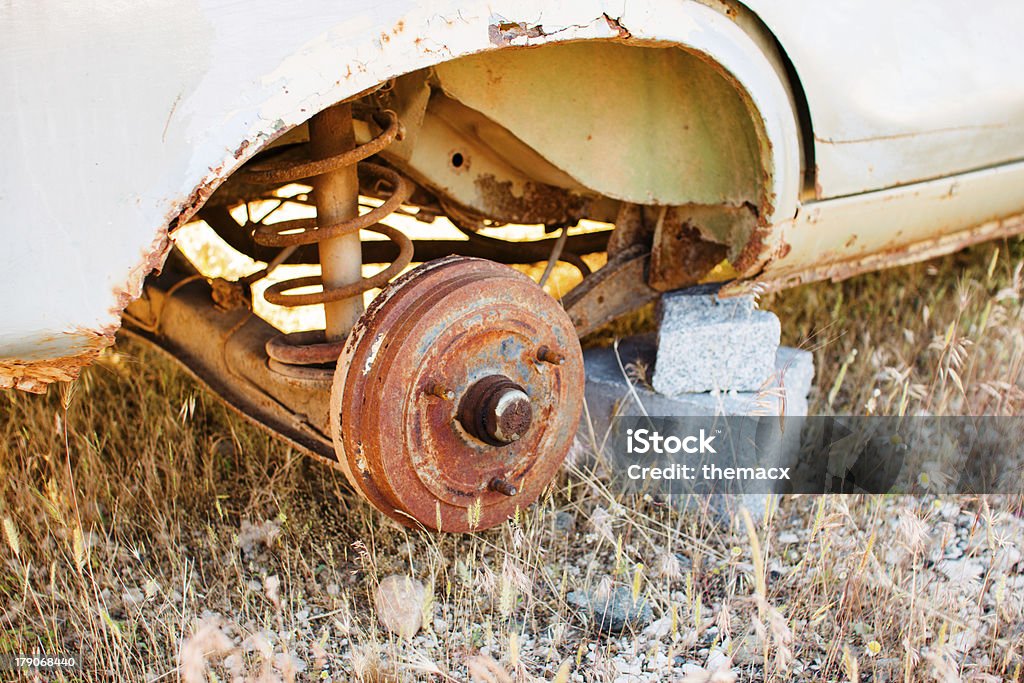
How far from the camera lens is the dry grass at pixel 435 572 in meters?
1.84

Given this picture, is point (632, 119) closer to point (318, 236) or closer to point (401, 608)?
point (318, 236)

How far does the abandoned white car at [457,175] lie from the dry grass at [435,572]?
0.89 feet

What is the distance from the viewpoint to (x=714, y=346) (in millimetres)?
2504

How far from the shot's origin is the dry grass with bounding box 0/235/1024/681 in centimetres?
184

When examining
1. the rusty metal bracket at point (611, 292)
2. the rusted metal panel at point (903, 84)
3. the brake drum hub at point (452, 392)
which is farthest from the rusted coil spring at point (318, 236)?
the rusted metal panel at point (903, 84)

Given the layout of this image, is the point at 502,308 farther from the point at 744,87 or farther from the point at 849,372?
the point at 849,372

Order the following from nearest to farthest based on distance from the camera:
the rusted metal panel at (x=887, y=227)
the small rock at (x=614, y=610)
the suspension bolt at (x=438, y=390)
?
the suspension bolt at (x=438, y=390)
the small rock at (x=614, y=610)
the rusted metal panel at (x=887, y=227)

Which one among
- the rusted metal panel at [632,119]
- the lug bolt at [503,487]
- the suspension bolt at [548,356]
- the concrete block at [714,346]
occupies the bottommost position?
the lug bolt at [503,487]

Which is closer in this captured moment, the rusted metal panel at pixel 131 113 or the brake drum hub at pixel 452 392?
the rusted metal panel at pixel 131 113

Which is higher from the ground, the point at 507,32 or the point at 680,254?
the point at 507,32

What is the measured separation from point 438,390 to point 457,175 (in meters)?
0.81

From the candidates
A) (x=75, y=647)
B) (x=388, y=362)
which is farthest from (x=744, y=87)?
(x=75, y=647)

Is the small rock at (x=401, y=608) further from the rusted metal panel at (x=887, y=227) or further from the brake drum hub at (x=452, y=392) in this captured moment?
the rusted metal panel at (x=887, y=227)

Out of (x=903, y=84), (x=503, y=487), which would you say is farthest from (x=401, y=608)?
(x=903, y=84)
